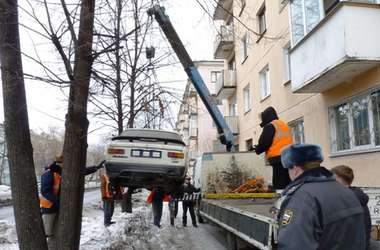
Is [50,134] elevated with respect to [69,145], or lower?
elevated

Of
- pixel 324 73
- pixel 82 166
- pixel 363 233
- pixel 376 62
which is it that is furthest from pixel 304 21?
pixel 363 233

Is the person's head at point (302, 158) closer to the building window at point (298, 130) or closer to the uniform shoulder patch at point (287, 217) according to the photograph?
the uniform shoulder patch at point (287, 217)

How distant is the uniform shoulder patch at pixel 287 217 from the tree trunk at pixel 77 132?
3479mm

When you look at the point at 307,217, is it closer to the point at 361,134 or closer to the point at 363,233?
the point at 363,233

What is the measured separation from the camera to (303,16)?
11.6 meters

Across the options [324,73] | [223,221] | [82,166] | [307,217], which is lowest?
[223,221]

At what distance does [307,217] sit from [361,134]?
842 cm

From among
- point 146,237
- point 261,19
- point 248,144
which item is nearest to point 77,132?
point 146,237

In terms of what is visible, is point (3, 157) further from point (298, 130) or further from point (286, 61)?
point (286, 61)

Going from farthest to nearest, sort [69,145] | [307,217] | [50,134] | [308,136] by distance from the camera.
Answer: [50,134]
[308,136]
[69,145]
[307,217]

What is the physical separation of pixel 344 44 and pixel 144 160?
4.75 meters

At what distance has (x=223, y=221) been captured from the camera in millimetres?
8125

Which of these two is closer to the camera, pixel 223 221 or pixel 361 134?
pixel 223 221

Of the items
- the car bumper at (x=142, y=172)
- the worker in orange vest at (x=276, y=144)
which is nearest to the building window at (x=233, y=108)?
the car bumper at (x=142, y=172)
